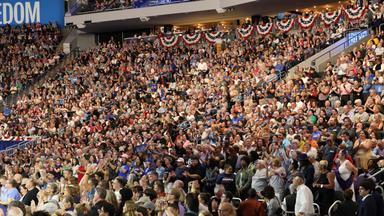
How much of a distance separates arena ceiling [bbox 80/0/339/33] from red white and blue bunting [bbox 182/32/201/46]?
194 centimetres

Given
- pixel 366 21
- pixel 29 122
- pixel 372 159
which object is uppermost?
pixel 366 21

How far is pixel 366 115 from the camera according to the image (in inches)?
687

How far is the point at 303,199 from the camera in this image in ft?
38.0

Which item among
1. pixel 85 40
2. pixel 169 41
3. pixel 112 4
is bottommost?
pixel 85 40

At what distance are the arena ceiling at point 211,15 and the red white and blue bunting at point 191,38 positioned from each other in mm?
1945

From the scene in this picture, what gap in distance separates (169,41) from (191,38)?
1.28m

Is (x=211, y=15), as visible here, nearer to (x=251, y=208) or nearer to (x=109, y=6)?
(x=109, y=6)

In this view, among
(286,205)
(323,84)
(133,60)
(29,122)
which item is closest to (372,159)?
(286,205)

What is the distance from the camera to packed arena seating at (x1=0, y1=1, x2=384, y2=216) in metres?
12.2

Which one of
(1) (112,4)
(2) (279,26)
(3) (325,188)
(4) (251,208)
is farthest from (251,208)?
(1) (112,4)

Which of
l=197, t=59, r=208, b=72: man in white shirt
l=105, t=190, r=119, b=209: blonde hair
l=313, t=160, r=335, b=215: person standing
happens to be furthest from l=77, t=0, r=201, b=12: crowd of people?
l=105, t=190, r=119, b=209: blonde hair

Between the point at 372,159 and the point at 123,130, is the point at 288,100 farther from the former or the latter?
the point at 372,159

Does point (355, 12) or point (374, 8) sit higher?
point (374, 8)

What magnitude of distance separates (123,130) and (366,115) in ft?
33.1
